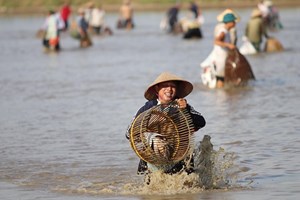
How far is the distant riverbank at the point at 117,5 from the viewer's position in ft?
218

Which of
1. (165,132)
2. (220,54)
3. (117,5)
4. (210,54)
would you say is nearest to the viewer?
(165,132)

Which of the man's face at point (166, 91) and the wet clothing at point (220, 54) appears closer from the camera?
the man's face at point (166, 91)

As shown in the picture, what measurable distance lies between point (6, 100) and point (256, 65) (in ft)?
23.7

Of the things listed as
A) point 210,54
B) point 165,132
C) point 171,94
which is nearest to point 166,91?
point 171,94

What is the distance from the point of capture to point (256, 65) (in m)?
24.2

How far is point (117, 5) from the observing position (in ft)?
248

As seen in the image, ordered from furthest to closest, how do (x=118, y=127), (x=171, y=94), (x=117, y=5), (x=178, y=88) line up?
(x=117, y=5), (x=118, y=127), (x=178, y=88), (x=171, y=94)

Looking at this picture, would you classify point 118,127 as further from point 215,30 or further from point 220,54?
point 215,30

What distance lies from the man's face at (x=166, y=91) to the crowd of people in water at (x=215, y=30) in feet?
28.3

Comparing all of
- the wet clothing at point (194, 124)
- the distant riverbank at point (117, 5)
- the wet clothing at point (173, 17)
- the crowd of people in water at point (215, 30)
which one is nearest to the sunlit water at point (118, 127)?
the wet clothing at point (194, 124)

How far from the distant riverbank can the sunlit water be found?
36945mm

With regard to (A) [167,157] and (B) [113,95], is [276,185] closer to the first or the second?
(A) [167,157]

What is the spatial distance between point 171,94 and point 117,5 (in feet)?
218

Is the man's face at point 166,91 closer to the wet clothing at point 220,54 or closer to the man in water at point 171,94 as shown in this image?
the man in water at point 171,94
